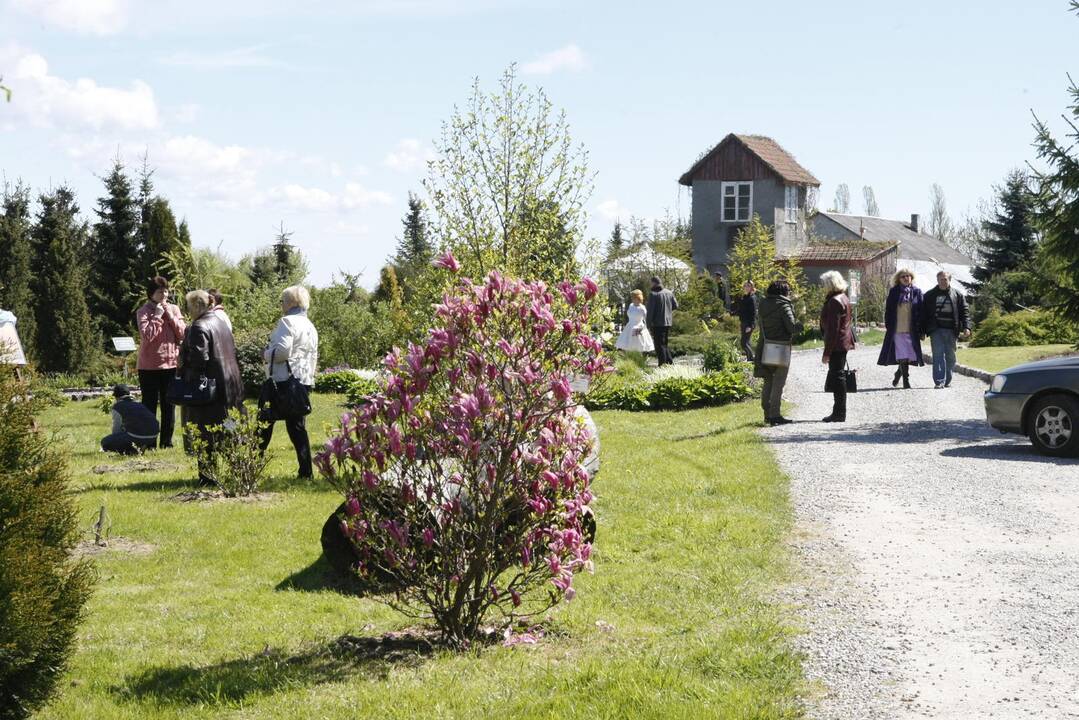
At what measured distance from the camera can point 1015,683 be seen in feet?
16.9

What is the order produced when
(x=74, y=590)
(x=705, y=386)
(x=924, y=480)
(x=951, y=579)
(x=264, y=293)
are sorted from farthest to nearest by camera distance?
(x=264, y=293)
(x=705, y=386)
(x=924, y=480)
(x=951, y=579)
(x=74, y=590)

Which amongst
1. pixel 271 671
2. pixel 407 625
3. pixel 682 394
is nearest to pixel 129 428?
pixel 407 625

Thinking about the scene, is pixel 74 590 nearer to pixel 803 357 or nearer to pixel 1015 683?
pixel 1015 683

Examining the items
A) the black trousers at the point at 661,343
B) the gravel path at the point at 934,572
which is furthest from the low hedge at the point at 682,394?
the black trousers at the point at 661,343

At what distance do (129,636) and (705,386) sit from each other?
42.2 feet

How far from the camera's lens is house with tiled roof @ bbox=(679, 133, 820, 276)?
159 feet

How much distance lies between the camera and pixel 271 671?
5.51 meters

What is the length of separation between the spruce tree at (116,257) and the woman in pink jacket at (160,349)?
17592mm

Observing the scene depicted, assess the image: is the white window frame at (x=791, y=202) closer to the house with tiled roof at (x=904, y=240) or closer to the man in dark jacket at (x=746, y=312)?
the house with tiled roof at (x=904, y=240)

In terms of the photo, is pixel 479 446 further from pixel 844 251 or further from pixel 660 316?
pixel 844 251

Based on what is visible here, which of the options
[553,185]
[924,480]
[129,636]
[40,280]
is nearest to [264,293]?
[40,280]

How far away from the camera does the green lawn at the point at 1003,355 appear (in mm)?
24000

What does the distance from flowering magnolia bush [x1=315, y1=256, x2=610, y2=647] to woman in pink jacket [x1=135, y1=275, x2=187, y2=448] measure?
8.29 m

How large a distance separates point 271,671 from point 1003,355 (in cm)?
2471
